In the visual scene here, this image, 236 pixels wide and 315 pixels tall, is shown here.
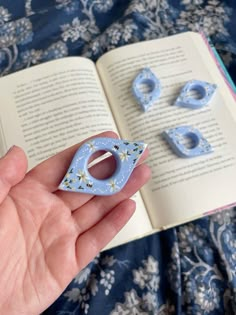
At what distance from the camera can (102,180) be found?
68 cm

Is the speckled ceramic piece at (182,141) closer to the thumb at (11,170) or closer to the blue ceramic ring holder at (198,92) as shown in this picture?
the blue ceramic ring holder at (198,92)

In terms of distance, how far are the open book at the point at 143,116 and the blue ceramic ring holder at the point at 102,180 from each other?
0.09 metres

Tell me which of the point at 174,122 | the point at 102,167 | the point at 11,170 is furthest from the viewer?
the point at 174,122

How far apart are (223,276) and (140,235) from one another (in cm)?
14

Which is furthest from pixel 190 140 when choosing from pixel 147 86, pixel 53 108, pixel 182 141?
pixel 53 108

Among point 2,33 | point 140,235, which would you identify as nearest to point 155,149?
point 140,235

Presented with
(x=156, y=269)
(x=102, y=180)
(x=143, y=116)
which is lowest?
(x=156, y=269)

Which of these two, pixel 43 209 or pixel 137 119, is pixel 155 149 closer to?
pixel 137 119

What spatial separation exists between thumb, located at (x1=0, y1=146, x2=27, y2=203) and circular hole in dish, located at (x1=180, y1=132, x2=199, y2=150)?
0.95 feet

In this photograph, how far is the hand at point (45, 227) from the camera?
604 millimetres

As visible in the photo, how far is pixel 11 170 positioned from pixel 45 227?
98 mm

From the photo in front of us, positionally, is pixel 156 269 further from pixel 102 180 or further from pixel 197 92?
pixel 197 92

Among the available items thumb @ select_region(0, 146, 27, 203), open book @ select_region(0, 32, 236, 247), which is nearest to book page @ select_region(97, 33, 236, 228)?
open book @ select_region(0, 32, 236, 247)

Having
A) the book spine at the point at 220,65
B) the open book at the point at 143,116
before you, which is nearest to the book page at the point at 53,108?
the open book at the point at 143,116
